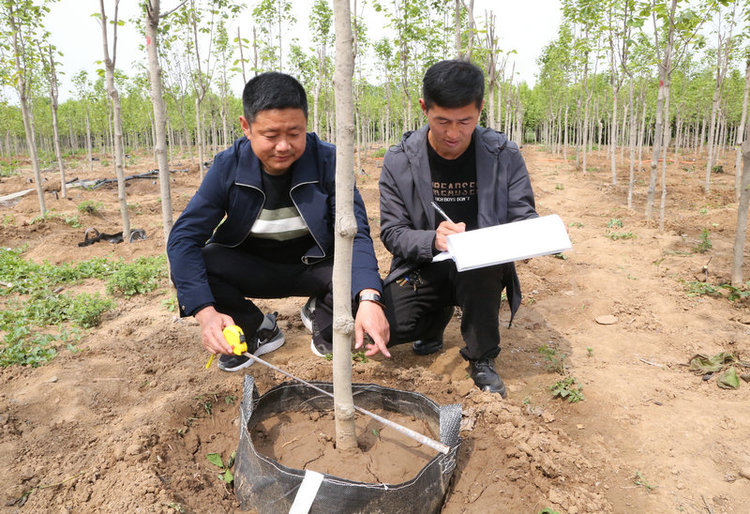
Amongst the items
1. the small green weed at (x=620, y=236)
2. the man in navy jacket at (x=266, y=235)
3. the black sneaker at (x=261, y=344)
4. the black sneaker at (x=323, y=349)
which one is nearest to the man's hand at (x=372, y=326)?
the man in navy jacket at (x=266, y=235)

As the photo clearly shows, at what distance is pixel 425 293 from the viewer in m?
2.60

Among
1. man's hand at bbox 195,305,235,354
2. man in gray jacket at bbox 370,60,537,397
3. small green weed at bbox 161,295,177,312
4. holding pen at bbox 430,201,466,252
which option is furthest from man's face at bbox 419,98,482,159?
small green weed at bbox 161,295,177,312

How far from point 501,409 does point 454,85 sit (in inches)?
60.2

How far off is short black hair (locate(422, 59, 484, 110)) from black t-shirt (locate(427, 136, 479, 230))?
16.0 inches

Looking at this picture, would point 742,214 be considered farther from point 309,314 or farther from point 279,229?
point 279,229

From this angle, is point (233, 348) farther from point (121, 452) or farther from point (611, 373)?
point (611, 373)

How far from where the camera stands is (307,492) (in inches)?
55.6

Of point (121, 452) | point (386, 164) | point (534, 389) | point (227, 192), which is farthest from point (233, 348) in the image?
point (534, 389)

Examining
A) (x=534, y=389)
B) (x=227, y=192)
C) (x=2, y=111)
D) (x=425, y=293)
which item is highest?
(x=2, y=111)

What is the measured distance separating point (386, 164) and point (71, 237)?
6018 mm

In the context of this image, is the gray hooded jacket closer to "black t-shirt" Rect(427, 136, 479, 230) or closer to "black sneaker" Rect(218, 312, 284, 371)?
"black t-shirt" Rect(427, 136, 479, 230)

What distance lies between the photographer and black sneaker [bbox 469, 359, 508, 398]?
2.39 m

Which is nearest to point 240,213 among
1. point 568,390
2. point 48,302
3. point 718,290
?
point 568,390

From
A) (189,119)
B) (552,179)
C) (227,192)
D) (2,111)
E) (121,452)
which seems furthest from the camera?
(189,119)
